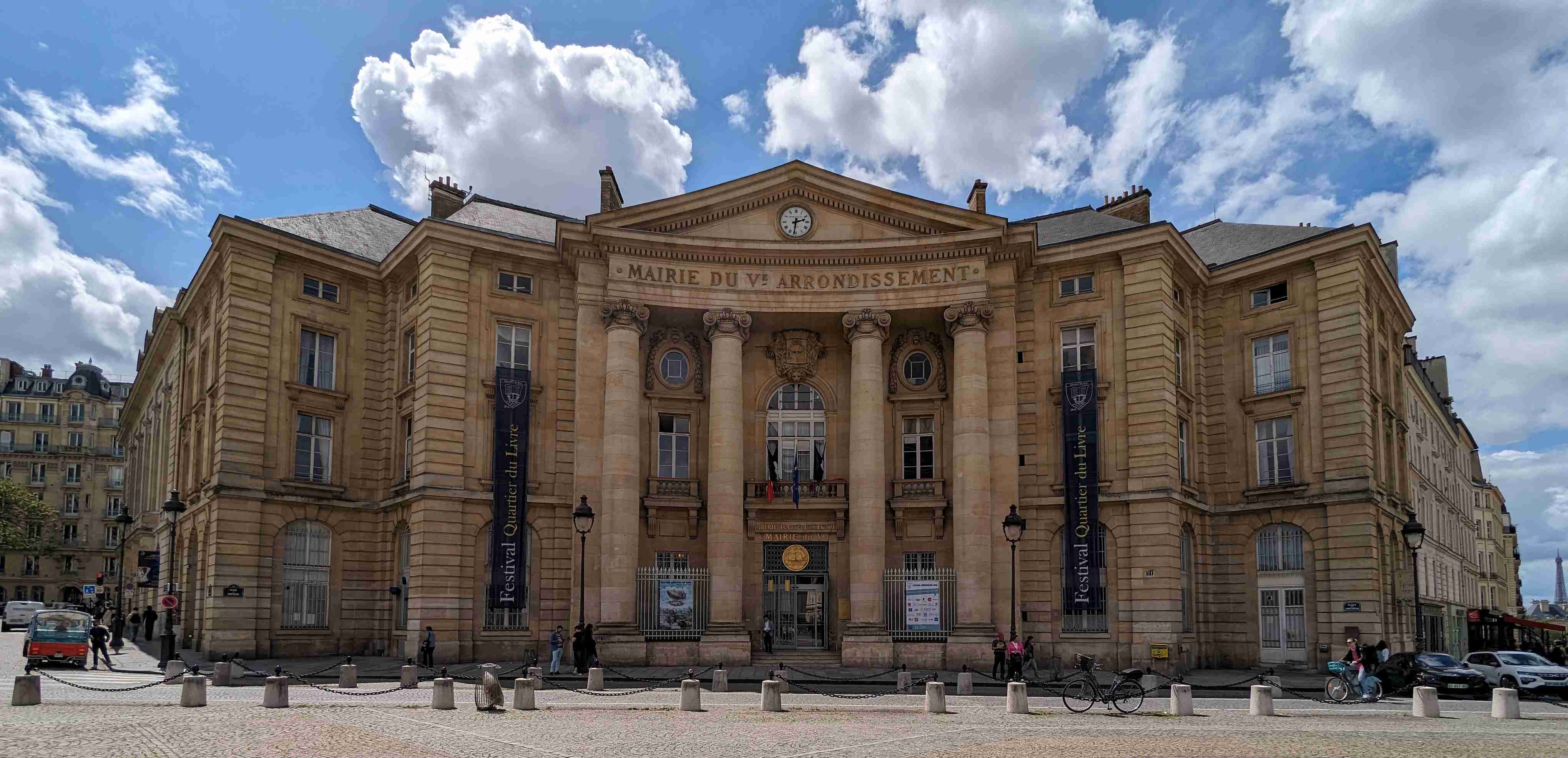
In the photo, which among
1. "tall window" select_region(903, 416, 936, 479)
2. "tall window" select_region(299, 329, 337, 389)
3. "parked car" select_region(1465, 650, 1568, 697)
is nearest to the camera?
"parked car" select_region(1465, 650, 1568, 697)

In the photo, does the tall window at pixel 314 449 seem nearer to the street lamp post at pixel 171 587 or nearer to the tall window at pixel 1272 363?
the street lamp post at pixel 171 587

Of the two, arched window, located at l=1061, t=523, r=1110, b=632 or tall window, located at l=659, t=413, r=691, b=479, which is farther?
tall window, located at l=659, t=413, r=691, b=479

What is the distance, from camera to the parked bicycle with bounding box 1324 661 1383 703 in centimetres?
2894

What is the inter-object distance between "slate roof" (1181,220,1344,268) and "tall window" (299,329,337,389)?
29705 millimetres

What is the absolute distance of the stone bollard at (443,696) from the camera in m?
23.7

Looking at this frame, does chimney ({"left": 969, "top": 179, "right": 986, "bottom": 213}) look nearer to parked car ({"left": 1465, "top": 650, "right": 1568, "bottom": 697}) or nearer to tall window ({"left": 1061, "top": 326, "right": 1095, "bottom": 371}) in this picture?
tall window ({"left": 1061, "top": 326, "right": 1095, "bottom": 371})

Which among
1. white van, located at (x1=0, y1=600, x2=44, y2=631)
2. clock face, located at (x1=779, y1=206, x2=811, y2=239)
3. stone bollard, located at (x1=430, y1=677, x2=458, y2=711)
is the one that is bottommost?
white van, located at (x1=0, y1=600, x2=44, y2=631)

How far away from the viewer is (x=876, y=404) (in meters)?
41.0

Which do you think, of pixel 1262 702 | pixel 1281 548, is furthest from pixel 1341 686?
pixel 1281 548

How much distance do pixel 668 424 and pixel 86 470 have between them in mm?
84097

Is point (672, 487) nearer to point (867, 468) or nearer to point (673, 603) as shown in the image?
point (673, 603)

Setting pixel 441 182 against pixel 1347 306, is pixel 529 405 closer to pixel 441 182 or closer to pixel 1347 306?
pixel 441 182

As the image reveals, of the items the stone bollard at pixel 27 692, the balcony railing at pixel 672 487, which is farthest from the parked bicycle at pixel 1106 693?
the stone bollard at pixel 27 692

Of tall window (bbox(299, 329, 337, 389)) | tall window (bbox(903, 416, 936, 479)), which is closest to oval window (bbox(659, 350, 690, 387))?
tall window (bbox(903, 416, 936, 479))
